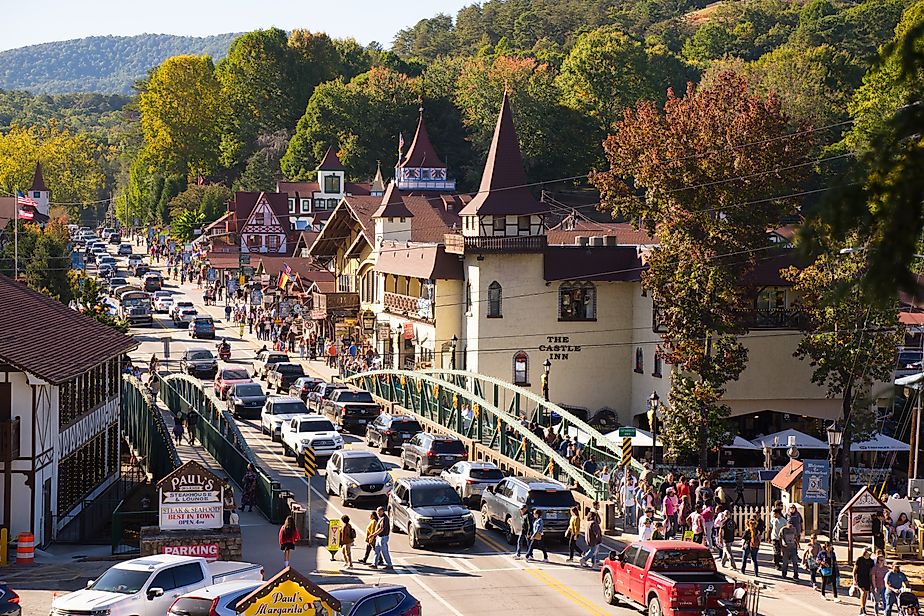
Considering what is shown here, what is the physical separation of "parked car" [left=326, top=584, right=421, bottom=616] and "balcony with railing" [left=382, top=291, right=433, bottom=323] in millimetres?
39545

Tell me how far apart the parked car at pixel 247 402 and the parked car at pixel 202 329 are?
90.8 ft

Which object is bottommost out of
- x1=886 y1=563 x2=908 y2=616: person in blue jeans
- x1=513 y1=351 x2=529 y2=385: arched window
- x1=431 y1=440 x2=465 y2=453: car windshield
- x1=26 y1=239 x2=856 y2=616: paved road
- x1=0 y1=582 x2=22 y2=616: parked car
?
x1=26 y1=239 x2=856 y2=616: paved road

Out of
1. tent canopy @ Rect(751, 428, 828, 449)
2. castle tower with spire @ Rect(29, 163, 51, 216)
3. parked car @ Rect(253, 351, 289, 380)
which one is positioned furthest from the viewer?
castle tower with spire @ Rect(29, 163, 51, 216)

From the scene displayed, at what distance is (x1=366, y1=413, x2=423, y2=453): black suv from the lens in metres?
46.0

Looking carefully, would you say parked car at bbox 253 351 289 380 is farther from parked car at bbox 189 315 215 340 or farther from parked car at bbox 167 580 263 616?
parked car at bbox 167 580 263 616

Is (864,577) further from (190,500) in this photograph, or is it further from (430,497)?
(190,500)

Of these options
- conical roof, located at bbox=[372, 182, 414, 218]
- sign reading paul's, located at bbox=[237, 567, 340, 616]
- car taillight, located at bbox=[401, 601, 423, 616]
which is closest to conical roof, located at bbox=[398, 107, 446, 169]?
conical roof, located at bbox=[372, 182, 414, 218]

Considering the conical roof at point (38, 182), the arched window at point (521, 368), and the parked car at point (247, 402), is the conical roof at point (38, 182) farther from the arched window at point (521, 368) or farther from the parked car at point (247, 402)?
the arched window at point (521, 368)

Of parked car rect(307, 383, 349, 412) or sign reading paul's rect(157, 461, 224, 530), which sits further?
parked car rect(307, 383, 349, 412)

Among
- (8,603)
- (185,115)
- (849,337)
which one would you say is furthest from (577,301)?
(185,115)

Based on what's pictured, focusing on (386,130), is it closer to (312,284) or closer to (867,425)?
(312,284)

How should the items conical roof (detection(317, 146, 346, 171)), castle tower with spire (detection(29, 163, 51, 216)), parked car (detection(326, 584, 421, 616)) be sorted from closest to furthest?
parked car (detection(326, 584, 421, 616)) < conical roof (detection(317, 146, 346, 171)) < castle tower with spire (detection(29, 163, 51, 216))

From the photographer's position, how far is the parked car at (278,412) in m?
47.3

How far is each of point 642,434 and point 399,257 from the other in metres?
24.8
